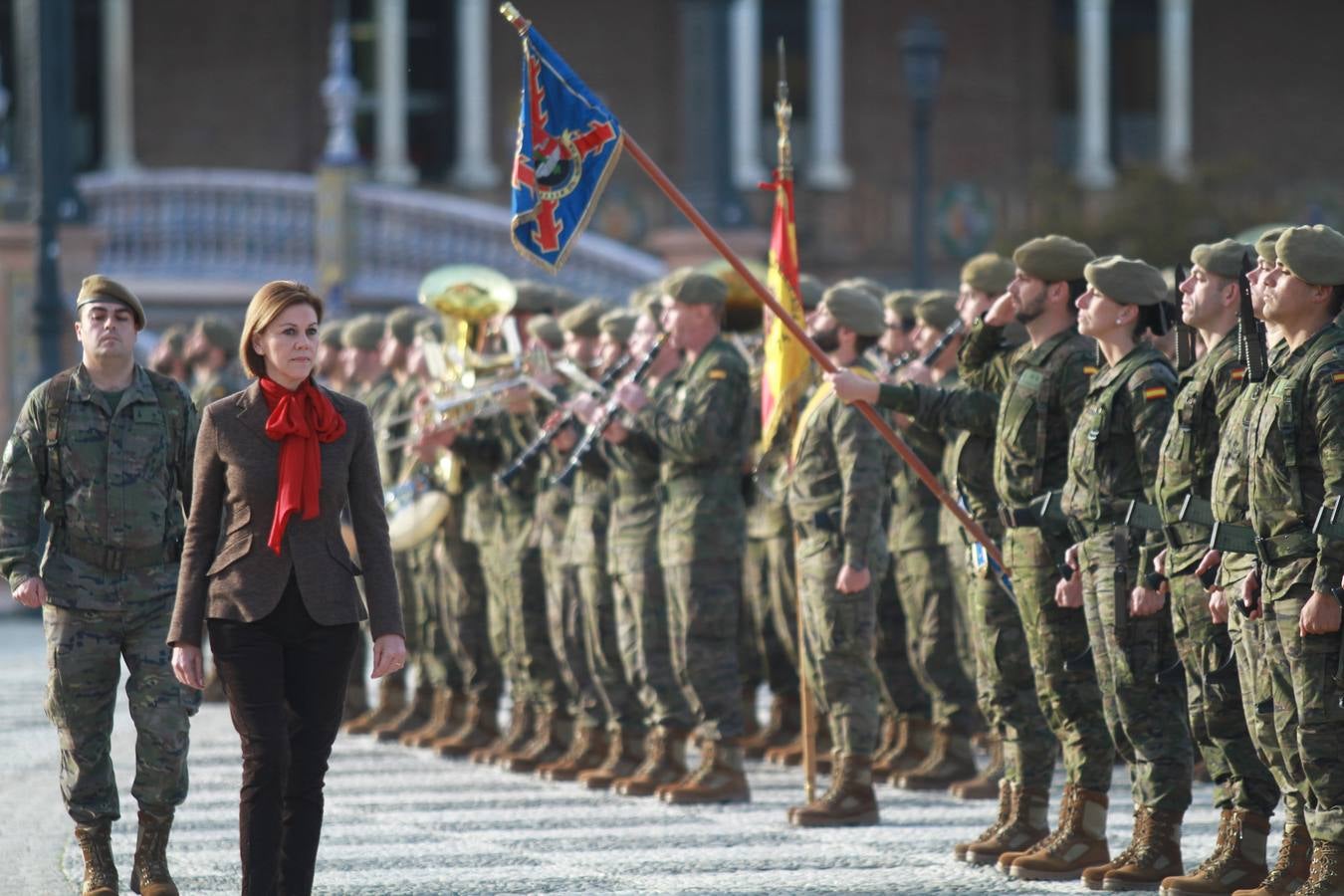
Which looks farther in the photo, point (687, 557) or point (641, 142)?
point (641, 142)

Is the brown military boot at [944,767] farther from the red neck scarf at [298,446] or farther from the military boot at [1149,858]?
the red neck scarf at [298,446]

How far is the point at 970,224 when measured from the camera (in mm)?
32500

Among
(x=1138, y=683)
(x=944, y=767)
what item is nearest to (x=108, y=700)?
(x=1138, y=683)

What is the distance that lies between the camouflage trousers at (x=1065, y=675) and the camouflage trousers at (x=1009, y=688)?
283 millimetres

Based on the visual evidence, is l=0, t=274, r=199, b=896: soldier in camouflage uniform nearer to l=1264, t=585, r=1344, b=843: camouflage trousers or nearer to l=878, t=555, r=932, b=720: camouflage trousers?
l=1264, t=585, r=1344, b=843: camouflage trousers

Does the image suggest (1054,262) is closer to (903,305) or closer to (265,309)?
(903,305)

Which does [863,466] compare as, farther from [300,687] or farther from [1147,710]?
[300,687]

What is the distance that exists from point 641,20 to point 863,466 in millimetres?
23477

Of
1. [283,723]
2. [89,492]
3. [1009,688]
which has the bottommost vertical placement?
[1009,688]

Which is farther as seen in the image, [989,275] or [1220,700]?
[989,275]

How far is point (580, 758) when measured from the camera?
12.9 meters

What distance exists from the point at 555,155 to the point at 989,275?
199 centimetres

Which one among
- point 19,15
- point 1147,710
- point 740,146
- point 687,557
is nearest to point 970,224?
point 740,146

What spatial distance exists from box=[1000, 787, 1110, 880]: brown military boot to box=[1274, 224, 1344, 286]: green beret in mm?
2141
